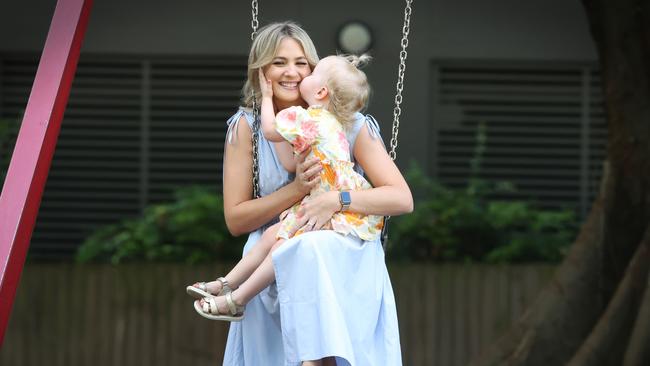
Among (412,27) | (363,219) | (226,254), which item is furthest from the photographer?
(412,27)

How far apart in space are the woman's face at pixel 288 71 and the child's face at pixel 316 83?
0.10 m

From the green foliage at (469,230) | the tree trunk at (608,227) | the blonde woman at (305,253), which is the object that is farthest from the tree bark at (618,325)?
the blonde woman at (305,253)

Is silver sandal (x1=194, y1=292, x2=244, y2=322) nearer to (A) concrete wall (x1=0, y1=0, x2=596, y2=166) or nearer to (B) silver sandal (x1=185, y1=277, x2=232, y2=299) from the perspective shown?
(B) silver sandal (x1=185, y1=277, x2=232, y2=299)

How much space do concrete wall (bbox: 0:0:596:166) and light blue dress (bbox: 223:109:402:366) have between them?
4967 millimetres

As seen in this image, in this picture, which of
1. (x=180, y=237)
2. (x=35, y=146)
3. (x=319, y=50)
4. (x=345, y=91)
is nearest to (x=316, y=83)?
(x=345, y=91)

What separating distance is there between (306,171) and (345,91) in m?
0.30

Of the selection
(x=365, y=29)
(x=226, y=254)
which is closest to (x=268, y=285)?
(x=226, y=254)

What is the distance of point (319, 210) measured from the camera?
15.5ft

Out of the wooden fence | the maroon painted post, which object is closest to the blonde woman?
the maroon painted post

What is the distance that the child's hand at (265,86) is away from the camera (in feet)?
16.1

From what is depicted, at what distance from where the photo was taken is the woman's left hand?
4.71 meters

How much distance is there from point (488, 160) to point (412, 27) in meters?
1.12

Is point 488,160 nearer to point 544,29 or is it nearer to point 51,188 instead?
point 544,29

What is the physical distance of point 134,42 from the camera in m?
10.0
